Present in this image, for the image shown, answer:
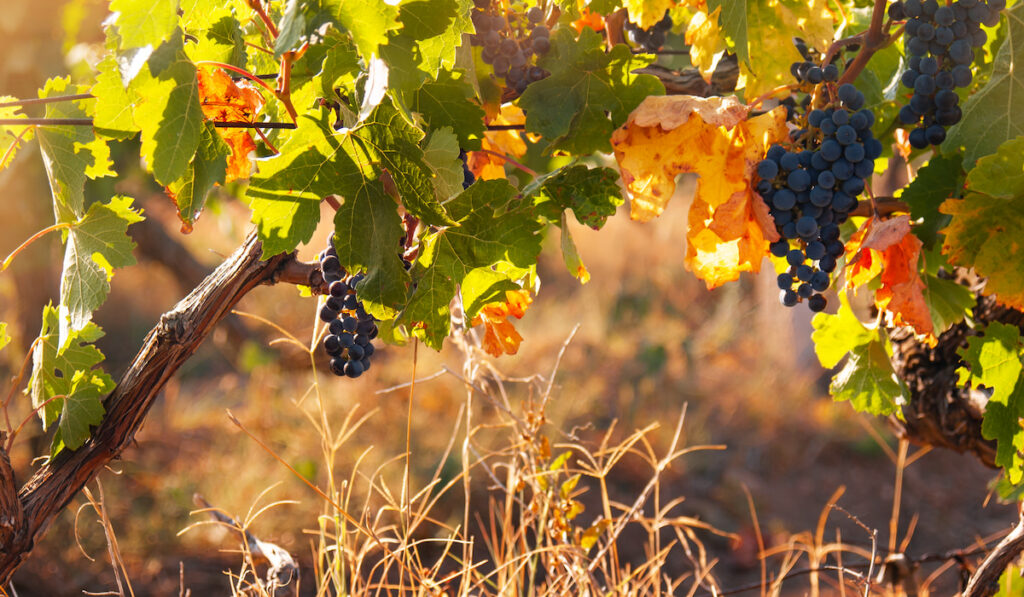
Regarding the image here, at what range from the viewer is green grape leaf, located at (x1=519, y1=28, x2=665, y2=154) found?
4.12ft

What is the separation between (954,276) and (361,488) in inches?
118

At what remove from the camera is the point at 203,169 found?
3.72ft

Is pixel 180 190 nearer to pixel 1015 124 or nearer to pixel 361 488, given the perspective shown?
pixel 1015 124

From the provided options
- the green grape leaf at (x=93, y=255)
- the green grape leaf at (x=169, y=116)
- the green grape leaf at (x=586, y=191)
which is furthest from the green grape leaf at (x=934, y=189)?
the green grape leaf at (x=93, y=255)

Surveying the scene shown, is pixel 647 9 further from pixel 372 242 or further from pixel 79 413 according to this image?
pixel 79 413

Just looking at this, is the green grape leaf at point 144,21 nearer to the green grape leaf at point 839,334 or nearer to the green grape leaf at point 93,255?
the green grape leaf at point 93,255

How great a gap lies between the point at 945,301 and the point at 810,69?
0.51 meters

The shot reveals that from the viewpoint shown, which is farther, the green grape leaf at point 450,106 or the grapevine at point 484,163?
the green grape leaf at point 450,106

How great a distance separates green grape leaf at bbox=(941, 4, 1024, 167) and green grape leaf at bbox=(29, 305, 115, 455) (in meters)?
1.42

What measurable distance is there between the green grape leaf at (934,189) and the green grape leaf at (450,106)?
2.27 feet

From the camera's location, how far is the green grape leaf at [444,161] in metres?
1.12

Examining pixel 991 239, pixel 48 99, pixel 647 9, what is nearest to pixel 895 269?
pixel 991 239

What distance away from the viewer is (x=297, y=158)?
106 centimetres

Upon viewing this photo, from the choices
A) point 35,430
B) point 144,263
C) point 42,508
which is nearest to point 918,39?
point 42,508
